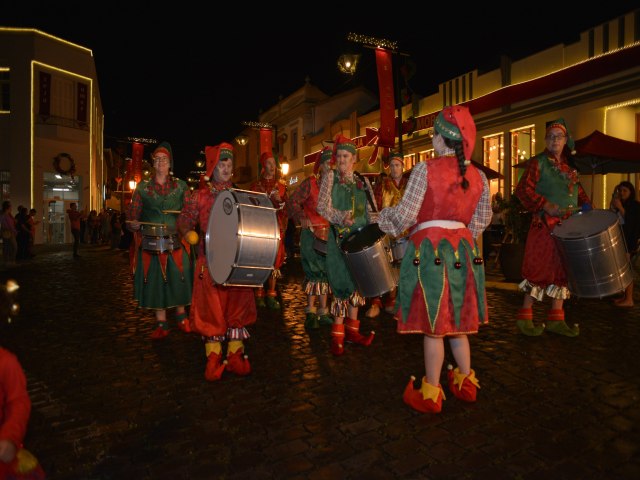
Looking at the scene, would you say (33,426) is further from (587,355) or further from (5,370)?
(587,355)

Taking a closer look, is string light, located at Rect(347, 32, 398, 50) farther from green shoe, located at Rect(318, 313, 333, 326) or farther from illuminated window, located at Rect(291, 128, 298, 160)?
illuminated window, located at Rect(291, 128, 298, 160)

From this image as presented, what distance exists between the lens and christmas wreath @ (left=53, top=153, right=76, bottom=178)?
86.9ft

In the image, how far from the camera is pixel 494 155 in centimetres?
1772

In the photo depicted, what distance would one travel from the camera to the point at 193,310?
4.22 meters

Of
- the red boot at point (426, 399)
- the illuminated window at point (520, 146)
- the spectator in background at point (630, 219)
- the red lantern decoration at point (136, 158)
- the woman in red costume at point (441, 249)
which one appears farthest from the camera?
the red lantern decoration at point (136, 158)

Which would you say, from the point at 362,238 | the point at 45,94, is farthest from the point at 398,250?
the point at 45,94

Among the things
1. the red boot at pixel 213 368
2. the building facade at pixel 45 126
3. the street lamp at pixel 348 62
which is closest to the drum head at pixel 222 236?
the red boot at pixel 213 368

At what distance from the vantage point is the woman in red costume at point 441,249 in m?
3.35

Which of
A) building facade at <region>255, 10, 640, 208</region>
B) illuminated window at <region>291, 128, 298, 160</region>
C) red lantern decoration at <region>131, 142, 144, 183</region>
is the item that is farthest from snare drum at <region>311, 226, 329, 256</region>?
illuminated window at <region>291, 128, 298, 160</region>

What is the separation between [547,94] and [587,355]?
12.4 m

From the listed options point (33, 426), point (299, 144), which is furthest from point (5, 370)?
point (299, 144)

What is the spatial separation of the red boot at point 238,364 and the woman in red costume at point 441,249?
1457 mm

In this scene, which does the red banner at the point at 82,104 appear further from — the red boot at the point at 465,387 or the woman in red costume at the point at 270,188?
the red boot at the point at 465,387

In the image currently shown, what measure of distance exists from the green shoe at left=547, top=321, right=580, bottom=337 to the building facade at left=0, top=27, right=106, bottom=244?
25.7 metres
